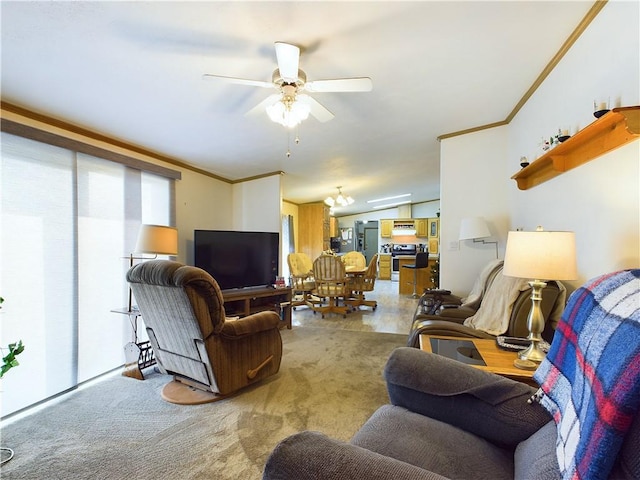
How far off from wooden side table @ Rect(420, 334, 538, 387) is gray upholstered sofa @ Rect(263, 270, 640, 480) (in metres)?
0.30

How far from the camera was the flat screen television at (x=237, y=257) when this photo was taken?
3.71m

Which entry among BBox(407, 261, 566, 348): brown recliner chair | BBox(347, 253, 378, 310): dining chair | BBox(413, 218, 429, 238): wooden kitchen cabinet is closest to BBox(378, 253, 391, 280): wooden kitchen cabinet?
BBox(413, 218, 429, 238): wooden kitchen cabinet

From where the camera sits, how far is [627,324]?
0.65 meters

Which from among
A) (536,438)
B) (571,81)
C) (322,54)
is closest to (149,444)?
(536,438)

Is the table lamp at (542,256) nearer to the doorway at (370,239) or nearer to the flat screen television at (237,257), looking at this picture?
the flat screen television at (237,257)

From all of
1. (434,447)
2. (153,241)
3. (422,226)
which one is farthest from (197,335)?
(422,226)

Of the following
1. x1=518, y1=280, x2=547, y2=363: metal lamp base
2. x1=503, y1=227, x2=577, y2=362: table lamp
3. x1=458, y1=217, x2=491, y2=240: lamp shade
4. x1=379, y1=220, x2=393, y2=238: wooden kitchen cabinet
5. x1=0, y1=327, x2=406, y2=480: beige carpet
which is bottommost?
x1=0, y1=327, x2=406, y2=480: beige carpet

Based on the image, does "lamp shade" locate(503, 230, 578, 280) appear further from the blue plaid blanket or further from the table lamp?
the blue plaid blanket

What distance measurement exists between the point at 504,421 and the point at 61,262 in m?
3.21

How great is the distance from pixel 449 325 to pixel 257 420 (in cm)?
147

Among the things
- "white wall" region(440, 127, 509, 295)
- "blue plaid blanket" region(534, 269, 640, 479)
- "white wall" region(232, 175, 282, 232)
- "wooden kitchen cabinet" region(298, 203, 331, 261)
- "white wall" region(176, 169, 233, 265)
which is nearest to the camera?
"blue plaid blanket" region(534, 269, 640, 479)

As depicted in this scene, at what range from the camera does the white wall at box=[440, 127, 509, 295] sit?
3.57 metres

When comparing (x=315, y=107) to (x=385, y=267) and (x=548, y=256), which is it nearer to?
(x=548, y=256)

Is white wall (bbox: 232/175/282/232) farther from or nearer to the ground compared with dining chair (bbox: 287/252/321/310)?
farther from the ground
